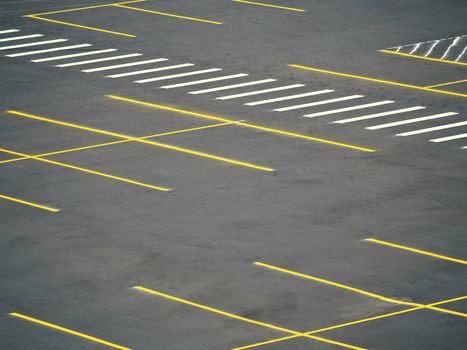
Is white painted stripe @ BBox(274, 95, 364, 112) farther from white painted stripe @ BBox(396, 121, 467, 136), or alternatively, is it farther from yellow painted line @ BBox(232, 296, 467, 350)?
yellow painted line @ BBox(232, 296, 467, 350)

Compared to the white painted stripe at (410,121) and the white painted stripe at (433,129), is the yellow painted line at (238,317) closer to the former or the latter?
the white painted stripe at (433,129)

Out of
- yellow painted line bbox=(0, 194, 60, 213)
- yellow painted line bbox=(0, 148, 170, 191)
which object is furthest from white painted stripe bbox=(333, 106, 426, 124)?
yellow painted line bbox=(0, 194, 60, 213)

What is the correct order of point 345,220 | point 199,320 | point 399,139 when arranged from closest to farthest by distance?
1. point 199,320
2. point 345,220
3. point 399,139

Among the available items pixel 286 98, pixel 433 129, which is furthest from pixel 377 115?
pixel 286 98

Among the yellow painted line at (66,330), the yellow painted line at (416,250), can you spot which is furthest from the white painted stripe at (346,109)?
the yellow painted line at (66,330)

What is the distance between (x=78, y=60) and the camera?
3984 cm

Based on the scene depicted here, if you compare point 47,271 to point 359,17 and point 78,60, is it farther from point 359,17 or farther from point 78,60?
point 359,17

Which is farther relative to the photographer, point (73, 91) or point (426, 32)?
point (426, 32)

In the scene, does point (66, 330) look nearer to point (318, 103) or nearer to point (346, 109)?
point (346, 109)

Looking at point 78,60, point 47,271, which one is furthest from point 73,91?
point 47,271

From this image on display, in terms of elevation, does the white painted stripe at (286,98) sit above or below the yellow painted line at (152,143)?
above

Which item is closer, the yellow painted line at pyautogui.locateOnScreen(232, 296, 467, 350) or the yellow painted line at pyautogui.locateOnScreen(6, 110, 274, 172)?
the yellow painted line at pyautogui.locateOnScreen(232, 296, 467, 350)

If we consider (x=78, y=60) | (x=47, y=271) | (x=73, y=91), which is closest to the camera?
(x=47, y=271)

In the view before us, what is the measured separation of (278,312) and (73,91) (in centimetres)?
1570
